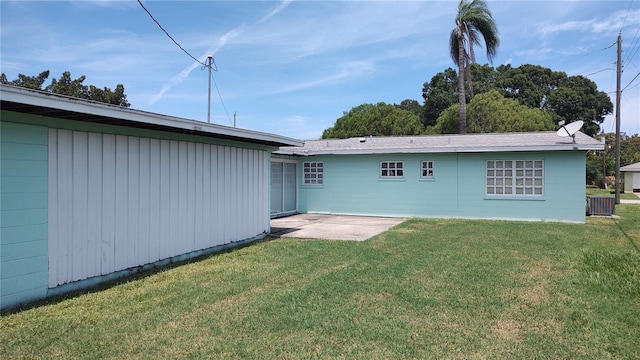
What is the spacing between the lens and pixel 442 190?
13867 mm

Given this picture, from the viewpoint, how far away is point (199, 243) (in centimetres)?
759

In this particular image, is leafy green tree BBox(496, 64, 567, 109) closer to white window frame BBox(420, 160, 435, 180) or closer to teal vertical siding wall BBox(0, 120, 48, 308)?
white window frame BBox(420, 160, 435, 180)

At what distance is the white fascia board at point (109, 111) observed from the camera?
4188 mm

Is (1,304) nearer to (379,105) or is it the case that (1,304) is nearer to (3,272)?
(3,272)

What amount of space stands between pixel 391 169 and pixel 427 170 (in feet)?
4.17

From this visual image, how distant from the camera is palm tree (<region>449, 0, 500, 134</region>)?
71.5 feet

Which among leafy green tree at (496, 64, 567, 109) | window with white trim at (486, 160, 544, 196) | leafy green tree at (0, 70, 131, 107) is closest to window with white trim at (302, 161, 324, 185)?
window with white trim at (486, 160, 544, 196)

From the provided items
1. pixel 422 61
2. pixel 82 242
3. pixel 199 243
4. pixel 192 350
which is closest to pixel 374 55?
pixel 422 61

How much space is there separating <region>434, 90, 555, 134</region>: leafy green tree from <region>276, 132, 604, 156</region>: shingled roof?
35.6ft

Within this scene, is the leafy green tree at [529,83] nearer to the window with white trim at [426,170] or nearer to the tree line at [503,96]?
the tree line at [503,96]

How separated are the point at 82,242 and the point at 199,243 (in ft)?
7.80

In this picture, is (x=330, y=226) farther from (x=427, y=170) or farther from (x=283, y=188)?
(x=427, y=170)

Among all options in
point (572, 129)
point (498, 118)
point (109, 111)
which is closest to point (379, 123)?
point (498, 118)

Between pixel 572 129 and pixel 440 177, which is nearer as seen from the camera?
pixel 572 129
